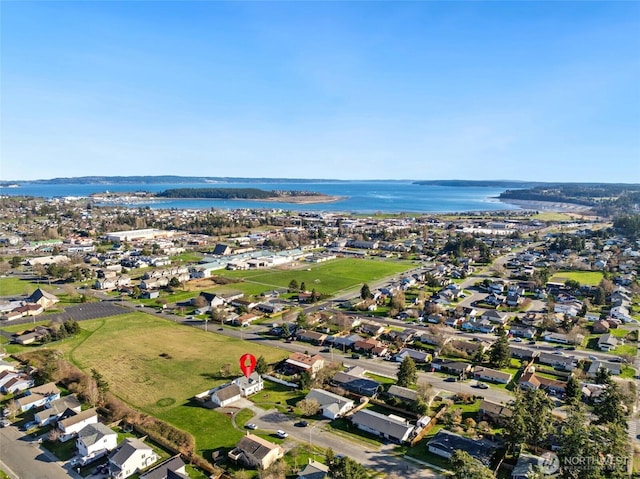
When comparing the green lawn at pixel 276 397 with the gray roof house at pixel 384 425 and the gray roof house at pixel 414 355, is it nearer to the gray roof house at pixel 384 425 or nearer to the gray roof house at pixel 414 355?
the gray roof house at pixel 384 425

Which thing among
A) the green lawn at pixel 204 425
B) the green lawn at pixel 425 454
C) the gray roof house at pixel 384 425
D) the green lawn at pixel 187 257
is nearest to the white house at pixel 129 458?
the green lawn at pixel 204 425

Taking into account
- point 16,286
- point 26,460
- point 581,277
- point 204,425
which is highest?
point 581,277

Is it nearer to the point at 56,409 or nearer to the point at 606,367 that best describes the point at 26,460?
the point at 56,409

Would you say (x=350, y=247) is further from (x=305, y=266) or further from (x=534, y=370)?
(x=534, y=370)

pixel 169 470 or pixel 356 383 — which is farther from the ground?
pixel 169 470

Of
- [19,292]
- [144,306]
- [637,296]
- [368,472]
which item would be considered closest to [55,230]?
[19,292]

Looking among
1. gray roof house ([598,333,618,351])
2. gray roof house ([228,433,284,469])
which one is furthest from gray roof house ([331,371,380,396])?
gray roof house ([598,333,618,351])

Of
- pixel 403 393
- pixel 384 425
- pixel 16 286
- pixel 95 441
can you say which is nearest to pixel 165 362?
pixel 95 441
